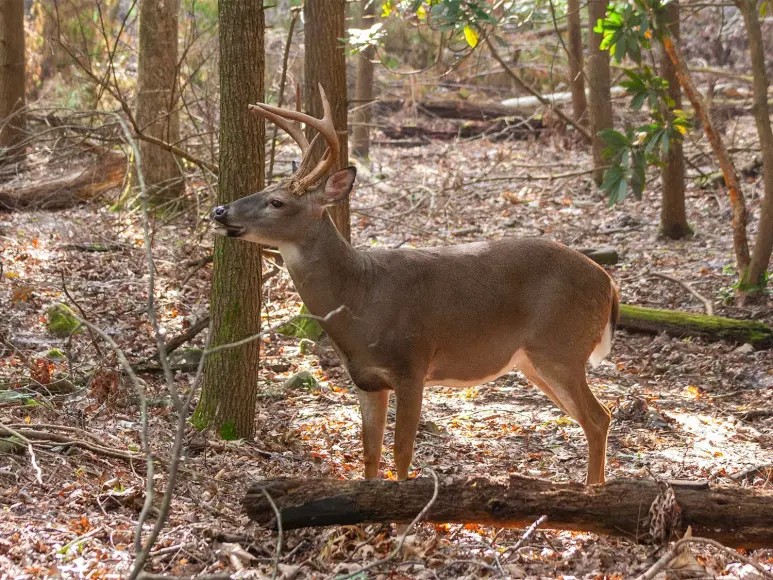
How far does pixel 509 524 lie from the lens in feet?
14.8

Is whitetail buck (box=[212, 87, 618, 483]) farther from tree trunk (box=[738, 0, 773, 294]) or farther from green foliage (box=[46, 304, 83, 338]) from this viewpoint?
tree trunk (box=[738, 0, 773, 294])

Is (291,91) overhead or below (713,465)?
overhead

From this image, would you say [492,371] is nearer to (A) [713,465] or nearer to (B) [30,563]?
(A) [713,465]

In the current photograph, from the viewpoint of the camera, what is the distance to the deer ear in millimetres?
5934

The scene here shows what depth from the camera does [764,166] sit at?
9.52 m

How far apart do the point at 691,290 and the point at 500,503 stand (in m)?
6.21

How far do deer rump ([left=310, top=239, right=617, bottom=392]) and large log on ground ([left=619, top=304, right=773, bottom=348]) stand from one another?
9.55 ft

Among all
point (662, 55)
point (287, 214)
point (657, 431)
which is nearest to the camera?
point (287, 214)

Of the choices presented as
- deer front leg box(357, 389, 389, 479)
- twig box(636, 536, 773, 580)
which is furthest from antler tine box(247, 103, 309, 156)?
twig box(636, 536, 773, 580)

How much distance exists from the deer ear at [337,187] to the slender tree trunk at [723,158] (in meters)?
5.08

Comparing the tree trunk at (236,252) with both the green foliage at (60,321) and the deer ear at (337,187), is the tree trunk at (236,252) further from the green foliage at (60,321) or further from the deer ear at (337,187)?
the green foliage at (60,321)

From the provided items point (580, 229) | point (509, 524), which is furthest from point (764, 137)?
point (509, 524)

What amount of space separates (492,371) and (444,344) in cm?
40

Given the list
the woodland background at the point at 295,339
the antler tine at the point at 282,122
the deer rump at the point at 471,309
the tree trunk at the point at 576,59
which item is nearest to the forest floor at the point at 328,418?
the woodland background at the point at 295,339
